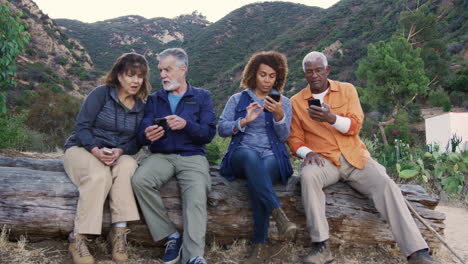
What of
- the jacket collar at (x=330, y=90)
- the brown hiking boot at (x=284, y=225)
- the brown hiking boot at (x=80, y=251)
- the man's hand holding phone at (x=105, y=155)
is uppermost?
the jacket collar at (x=330, y=90)

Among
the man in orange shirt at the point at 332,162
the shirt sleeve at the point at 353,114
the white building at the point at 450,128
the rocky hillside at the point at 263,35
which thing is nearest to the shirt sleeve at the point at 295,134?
the man in orange shirt at the point at 332,162

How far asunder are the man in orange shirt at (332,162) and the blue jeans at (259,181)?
0.96 feet

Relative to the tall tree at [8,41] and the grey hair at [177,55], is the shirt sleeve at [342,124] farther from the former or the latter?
the tall tree at [8,41]

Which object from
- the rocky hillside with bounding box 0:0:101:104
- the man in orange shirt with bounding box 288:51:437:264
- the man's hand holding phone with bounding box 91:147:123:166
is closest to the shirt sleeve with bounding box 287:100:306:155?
the man in orange shirt with bounding box 288:51:437:264

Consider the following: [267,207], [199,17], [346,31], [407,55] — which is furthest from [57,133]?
[199,17]

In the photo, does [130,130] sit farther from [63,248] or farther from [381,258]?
[381,258]

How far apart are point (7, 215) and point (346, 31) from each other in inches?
1558

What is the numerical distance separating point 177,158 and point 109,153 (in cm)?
56

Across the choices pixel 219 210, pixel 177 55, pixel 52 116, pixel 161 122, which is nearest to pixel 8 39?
pixel 177 55

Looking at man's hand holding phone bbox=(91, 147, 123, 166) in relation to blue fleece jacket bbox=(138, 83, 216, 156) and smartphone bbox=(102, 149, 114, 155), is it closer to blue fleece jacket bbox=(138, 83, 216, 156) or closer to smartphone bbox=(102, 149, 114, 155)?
smartphone bbox=(102, 149, 114, 155)

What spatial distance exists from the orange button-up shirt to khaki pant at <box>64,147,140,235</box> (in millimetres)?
1508

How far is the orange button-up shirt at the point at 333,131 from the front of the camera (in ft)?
10.3

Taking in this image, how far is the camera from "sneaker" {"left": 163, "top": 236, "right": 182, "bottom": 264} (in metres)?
2.66

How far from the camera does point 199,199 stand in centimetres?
277
